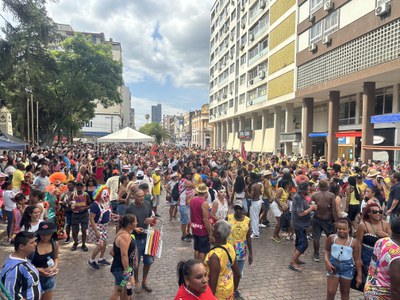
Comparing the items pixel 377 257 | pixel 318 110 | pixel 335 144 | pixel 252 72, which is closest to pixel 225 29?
pixel 252 72

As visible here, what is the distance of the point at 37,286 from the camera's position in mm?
3264

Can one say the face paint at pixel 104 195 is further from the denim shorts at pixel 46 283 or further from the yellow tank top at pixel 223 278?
the yellow tank top at pixel 223 278

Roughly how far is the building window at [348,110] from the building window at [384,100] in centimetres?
234

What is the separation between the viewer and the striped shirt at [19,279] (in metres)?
3.02

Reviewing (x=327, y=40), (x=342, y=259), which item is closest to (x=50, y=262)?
(x=342, y=259)

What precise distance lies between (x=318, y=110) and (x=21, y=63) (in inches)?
1058

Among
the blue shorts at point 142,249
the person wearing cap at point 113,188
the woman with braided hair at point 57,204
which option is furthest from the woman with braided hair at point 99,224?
the person wearing cap at point 113,188

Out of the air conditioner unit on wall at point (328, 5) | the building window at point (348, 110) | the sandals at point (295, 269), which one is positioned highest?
the air conditioner unit on wall at point (328, 5)

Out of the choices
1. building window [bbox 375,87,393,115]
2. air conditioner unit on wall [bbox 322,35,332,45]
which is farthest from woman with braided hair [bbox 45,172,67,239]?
building window [bbox 375,87,393,115]

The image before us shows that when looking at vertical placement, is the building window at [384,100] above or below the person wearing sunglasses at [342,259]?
above

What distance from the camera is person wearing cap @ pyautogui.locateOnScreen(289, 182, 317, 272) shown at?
589 cm

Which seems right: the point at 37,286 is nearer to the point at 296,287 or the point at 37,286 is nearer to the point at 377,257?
the point at 377,257

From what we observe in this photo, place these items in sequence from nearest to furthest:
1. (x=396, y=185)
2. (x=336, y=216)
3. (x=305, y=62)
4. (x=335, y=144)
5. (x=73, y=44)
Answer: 1. (x=336, y=216)
2. (x=396, y=185)
3. (x=335, y=144)
4. (x=305, y=62)
5. (x=73, y=44)

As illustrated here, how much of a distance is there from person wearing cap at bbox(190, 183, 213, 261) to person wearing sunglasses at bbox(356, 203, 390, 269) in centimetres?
243
